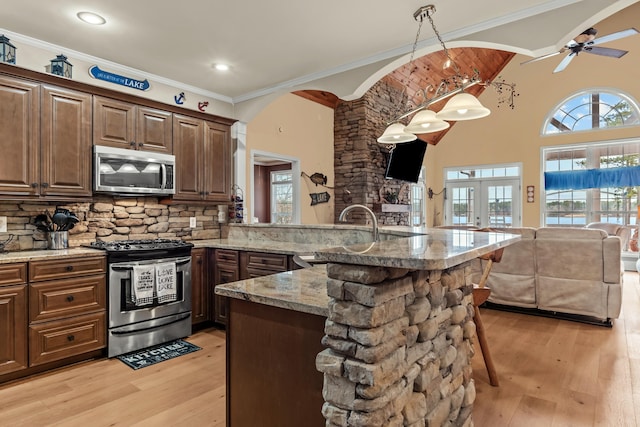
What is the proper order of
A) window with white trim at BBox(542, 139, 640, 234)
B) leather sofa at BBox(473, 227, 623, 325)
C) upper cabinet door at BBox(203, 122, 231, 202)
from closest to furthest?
leather sofa at BBox(473, 227, 623, 325) < upper cabinet door at BBox(203, 122, 231, 202) < window with white trim at BBox(542, 139, 640, 234)

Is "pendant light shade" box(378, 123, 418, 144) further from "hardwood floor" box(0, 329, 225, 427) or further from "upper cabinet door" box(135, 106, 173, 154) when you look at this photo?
"hardwood floor" box(0, 329, 225, 427)

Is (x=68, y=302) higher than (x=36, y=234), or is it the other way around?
(x=36, y=234)

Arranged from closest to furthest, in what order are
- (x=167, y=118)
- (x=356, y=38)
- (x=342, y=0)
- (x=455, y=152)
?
1. (x=342, y=0)
2. (x=356, y=38)
3. (x=167, y=118)
4. (x=455, y=152)

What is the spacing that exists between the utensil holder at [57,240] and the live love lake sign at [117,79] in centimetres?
148

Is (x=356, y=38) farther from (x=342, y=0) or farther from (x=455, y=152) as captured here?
(x=455, y=152)

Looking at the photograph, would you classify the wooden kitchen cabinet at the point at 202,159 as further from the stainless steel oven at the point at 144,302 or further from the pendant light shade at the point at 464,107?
the pendant light shade at the point at 464,107

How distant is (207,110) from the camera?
14.8ft

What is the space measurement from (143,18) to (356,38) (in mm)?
1634

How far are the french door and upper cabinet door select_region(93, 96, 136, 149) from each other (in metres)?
7.91

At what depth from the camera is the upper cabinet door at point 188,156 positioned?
392cm

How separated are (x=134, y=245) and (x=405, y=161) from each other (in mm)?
4963

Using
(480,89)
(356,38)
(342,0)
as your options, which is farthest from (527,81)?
(342,0)

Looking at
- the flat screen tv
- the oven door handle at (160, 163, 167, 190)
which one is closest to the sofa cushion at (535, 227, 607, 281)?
the flat screen tv

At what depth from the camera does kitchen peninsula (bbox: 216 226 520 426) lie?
116 cm
